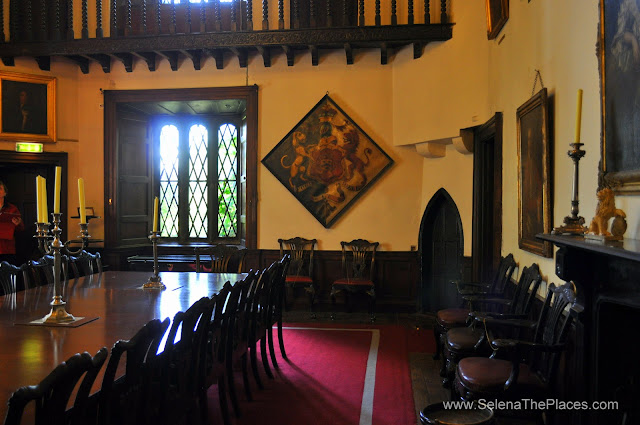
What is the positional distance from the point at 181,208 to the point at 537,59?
702 centimetres

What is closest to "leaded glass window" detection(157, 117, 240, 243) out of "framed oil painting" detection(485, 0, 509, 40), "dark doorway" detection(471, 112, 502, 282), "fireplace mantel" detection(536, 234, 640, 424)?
"dark doorway" detection(471, 112, 502, 282)

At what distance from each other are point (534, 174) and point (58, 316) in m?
3.52

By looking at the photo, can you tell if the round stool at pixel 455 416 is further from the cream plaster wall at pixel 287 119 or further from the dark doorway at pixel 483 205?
the cream plaster wall at pixel 287 119

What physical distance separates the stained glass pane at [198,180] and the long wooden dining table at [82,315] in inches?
159

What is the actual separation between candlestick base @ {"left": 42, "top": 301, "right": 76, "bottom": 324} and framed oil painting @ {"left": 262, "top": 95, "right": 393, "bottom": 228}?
196 inches

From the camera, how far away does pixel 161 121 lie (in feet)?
31.5

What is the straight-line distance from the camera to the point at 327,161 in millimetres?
8094

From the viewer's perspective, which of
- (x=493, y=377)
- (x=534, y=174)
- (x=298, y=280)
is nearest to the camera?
(x=493, y=377)

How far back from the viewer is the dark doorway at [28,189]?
8469mm

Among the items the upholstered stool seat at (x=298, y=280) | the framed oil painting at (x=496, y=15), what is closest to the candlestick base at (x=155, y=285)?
the upholstered stool seat at (x=298, y=280)

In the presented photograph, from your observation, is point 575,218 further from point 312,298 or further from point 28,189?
point 28,189

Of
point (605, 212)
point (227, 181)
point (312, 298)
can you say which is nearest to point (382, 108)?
point (312, 298)

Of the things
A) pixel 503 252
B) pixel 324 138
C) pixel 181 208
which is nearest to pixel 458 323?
pixel 503 252

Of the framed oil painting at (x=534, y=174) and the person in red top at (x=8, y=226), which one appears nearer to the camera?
the framed oil painting at (x=534, y=174)
